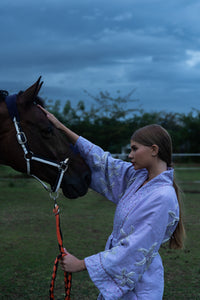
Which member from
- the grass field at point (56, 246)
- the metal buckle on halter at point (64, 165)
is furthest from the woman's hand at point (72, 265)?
the grass field at point (56, 246)

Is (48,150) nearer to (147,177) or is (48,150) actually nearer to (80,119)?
(147,177)

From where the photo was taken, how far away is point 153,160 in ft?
6.57

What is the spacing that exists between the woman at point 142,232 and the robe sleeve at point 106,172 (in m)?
0.15

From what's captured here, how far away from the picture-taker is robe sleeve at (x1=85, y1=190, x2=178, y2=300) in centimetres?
181

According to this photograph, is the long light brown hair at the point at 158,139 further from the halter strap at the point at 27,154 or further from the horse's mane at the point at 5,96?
the horse's mane at the point at 5,96

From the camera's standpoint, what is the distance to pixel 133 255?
1.81m

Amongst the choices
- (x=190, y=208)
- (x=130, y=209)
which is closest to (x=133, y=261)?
(x=130, y=209)

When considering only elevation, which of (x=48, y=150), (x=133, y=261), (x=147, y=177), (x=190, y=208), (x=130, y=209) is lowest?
(x=190, y=208)

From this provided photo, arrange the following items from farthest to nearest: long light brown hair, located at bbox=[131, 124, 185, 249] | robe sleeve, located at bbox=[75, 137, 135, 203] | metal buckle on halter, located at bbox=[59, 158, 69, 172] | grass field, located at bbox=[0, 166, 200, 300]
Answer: grass field, located at bbox=[0, 166, 200, 300]
robe sleeve, located at bbox=[75, 137, 135, 203]
metal buckle on halter, located at bbox=[59, 158, 69, 172]
long light brown hair, located at bbox=[131, 124, 185, 249]

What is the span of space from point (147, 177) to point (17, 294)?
79.9 inches

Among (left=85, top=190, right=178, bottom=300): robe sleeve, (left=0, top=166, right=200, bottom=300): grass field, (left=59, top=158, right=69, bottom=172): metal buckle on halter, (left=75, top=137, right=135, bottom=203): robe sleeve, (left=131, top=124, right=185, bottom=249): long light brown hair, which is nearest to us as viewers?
(left=85, top=190, right=178, bottom=300): robe sleeve

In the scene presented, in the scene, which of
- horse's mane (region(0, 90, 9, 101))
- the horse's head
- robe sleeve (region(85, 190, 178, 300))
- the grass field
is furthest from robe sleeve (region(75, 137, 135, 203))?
the grass field

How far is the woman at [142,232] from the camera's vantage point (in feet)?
5.97

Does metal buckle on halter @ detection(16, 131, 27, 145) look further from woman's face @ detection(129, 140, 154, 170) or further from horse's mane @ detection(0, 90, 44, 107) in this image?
woman's face @ detection(129, 140, 154, 170)
